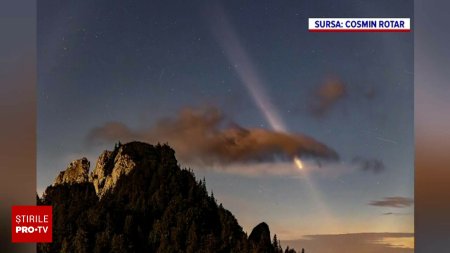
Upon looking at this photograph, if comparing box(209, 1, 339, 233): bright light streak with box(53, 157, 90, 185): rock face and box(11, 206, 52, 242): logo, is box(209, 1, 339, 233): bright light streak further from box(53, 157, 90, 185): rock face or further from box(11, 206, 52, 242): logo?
box(11, 206, 52, 242): logo

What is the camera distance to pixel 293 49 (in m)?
4.40

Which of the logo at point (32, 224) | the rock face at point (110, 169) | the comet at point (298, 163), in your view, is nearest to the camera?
the logo at point (32, 224)

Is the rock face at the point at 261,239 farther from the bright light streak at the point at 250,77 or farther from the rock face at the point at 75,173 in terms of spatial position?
the rock face at the point at 75,173

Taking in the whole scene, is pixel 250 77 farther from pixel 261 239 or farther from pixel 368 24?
pixel 261 239

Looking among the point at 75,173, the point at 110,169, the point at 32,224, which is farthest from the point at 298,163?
the point at 32,224

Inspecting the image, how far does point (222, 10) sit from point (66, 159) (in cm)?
190

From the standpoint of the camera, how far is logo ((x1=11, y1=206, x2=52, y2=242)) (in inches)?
169

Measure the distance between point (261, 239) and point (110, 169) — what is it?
4.94 feet

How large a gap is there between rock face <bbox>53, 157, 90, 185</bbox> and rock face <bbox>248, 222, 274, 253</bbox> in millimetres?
1568

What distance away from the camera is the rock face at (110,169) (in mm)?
4496

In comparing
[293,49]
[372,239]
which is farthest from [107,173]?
[372,239]

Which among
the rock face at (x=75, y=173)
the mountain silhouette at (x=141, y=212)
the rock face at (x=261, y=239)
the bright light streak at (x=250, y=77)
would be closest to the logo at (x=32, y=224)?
the mountain silhouette at (x=141, y=212)

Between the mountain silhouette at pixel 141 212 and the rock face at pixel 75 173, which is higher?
the rock face at pixel 75 173

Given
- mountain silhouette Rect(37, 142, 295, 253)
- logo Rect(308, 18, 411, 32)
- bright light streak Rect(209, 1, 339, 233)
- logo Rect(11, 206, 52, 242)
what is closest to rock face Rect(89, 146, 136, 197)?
mountain silhouette Rect(37, 142, 295, 253)
